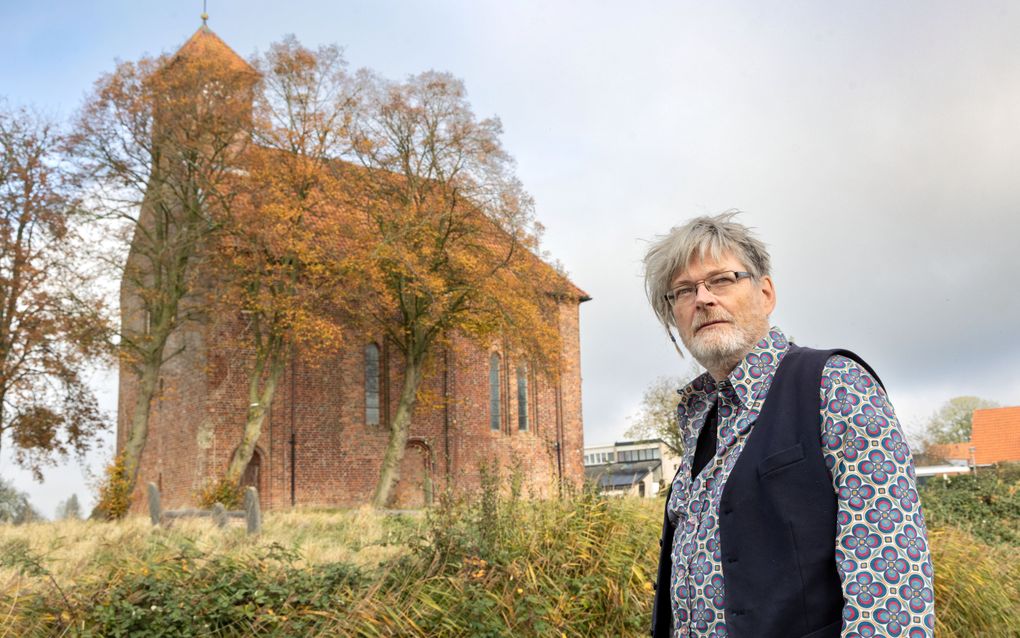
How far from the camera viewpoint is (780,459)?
2.10 metres

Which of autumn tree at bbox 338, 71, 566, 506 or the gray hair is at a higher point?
autumn tree at bbox 338, 71, 566, 506

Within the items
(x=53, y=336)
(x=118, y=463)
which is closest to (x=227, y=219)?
(x=53, y=336)

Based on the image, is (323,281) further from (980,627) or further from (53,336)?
(980,627)

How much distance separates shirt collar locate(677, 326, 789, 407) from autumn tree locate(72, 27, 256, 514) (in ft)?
75.0

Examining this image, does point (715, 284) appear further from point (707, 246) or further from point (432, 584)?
point (432, 584)

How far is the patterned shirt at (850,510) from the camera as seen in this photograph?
1932 mm

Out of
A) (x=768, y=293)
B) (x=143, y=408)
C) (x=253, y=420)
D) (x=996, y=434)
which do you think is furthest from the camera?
(x=996, y=434)

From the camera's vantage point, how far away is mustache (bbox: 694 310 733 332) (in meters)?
2.45

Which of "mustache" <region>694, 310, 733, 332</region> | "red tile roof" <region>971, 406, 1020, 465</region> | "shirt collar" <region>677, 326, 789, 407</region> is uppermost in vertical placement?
"red tile roof" <region>971, 406, 1020, 465</region>

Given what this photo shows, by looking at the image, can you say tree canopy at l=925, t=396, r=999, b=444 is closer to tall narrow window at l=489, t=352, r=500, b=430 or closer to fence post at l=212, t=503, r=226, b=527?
tall narrow window at l=489, t=352, r=500, b=430

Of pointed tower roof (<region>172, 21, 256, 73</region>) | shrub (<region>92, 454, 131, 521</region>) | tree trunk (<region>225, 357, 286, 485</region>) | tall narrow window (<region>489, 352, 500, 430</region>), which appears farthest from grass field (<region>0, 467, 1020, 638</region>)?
tall narrow window (<region>489, 352, 500, 430</region>)

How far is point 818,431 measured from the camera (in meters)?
2.11

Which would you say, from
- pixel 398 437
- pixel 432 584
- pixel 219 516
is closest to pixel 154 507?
pixel 219 516

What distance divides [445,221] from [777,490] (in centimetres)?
2544
